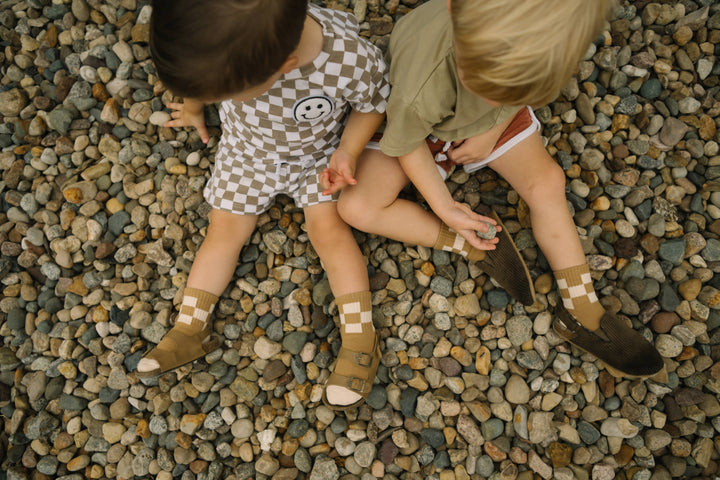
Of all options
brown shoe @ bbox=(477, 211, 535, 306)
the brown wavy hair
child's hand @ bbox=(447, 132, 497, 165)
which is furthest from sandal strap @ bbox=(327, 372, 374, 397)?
the brown wavy hair

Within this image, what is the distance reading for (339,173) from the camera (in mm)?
1545

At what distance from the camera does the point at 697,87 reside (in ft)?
6.12

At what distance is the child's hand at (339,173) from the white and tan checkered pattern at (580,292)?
869 millimetres

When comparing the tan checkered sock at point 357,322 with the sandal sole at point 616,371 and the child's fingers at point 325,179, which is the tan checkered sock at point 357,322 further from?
the sandal sole at point 616,371

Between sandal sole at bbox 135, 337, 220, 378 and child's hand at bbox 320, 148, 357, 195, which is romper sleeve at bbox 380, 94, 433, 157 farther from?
sandal sole at bbox 135, 337, 220, 378

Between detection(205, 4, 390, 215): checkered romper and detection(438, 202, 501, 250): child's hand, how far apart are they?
436 mm

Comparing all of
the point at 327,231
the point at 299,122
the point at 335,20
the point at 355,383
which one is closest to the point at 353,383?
the point at 355,383

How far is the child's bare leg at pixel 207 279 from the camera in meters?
1.70

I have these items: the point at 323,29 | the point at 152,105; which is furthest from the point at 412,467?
the point at 152,105

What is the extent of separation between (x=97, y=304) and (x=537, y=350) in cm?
174

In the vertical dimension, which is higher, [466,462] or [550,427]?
[550,427]

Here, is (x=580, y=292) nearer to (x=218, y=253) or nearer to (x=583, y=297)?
(x=583, y=297)

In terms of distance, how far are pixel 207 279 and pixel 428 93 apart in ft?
3.43

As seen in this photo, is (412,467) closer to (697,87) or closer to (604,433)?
(604,433)
